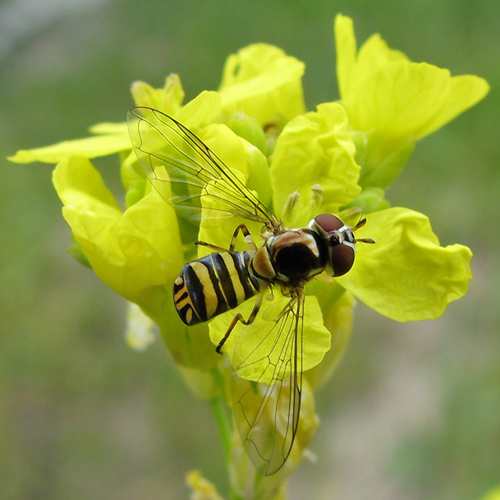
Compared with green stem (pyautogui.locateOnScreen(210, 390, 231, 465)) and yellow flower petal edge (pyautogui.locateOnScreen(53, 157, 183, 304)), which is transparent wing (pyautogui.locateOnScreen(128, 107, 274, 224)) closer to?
yellow flower petal edge (pyautogui.locateOnScreen(53, 157, 183, 304))

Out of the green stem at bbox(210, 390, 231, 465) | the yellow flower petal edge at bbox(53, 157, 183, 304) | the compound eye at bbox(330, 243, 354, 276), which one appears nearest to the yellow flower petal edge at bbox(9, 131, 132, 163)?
the yellow flower petal edge at bbox(53, 157, 183, 304)

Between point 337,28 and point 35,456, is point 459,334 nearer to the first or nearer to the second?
point 35,456

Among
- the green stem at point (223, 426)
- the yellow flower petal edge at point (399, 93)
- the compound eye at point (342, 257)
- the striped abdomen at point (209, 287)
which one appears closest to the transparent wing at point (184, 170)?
the striped abdomen at point (209, 287)

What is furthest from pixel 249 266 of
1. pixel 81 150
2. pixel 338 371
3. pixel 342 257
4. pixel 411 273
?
pixel 338 371

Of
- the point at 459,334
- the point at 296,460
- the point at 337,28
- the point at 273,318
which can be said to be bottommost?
the point at 459,334

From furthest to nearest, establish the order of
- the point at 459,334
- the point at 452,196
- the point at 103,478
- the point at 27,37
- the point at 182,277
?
the point at 27,37
the point at 452,196
the point at 459,334
the point at 103,478
the point at 182,277

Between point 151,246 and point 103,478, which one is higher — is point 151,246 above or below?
above

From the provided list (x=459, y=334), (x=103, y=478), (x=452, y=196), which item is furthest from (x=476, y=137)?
(x=103, y=478)

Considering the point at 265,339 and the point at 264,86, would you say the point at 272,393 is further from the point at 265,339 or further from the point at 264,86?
the point at 264,86
